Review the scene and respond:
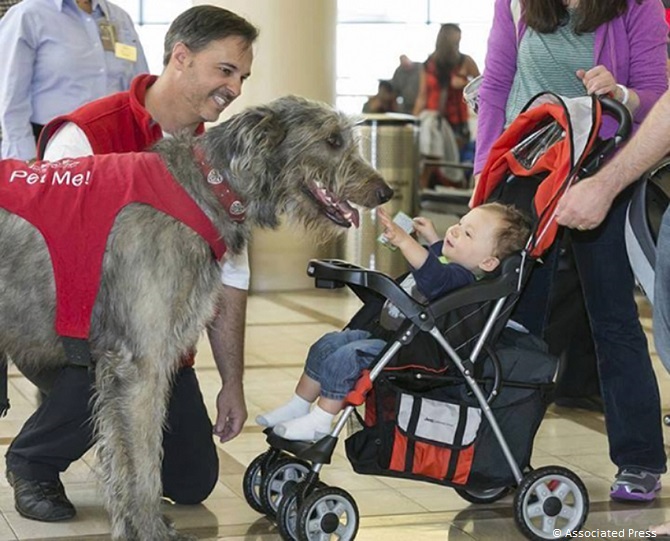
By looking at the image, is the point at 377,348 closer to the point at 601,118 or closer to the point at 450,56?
the point at 601,118

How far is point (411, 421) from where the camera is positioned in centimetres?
357

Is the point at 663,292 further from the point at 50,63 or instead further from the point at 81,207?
the point at 50,63

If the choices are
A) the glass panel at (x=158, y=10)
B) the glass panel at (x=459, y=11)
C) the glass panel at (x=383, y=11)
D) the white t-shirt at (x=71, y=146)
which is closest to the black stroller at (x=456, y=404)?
the white t-shirt at (x=71, y=146)

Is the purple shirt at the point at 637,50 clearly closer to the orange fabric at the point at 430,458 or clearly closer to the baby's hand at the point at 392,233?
the baby's hand at the point at 392,233

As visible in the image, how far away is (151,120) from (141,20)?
12.8 metres

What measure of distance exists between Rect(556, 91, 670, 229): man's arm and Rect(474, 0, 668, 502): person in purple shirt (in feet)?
1.56

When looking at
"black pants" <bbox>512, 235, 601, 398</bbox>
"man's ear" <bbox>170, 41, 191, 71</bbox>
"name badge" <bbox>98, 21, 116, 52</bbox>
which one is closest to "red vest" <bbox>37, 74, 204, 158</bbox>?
"man's ear" <bbox>170, 41, 191, 71</bbox>

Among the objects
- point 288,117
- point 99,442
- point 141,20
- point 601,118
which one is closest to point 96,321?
point 99,442

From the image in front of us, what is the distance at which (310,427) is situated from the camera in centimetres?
354

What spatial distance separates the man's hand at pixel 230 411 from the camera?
3.93m

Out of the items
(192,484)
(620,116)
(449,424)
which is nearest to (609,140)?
(620,116)

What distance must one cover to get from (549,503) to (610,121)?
1278mm

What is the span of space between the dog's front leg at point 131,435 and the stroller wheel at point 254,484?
49 centimetres

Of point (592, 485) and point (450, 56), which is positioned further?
point (450, 56)
